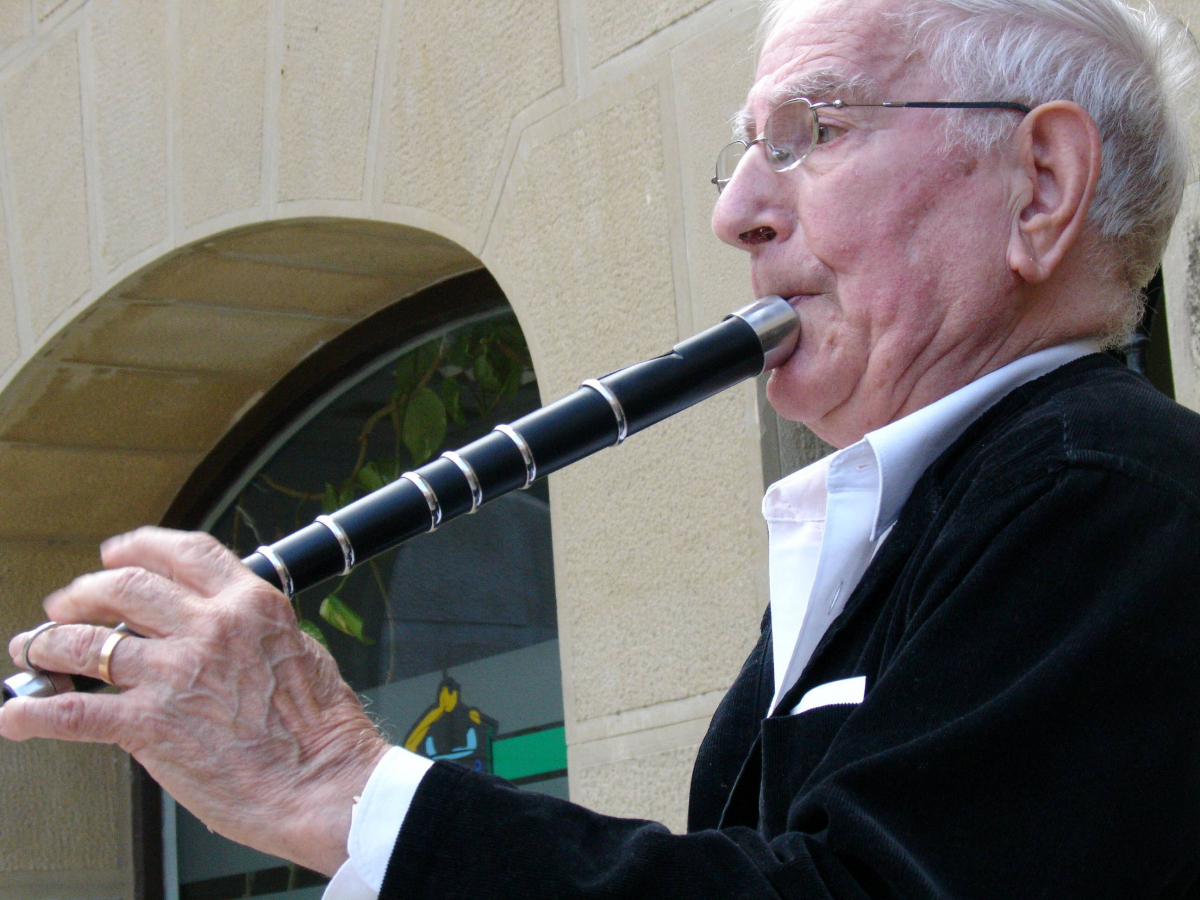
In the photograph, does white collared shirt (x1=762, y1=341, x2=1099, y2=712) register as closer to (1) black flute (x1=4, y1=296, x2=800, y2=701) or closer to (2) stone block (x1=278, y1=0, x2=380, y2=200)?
(1) black flute (x1=4, y1=296, x2=800, y2=701)

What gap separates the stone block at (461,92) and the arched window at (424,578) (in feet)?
1.94

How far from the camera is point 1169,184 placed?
63.3 inches

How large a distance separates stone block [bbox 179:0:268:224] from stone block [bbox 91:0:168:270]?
0.10 m

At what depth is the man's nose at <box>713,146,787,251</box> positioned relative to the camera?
1.61m

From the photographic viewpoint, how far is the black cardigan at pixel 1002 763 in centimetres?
104

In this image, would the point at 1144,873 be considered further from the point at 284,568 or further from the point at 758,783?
the point at 284,568

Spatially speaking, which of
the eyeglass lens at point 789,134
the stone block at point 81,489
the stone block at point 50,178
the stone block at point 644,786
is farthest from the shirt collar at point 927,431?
the stone block at point 81,489

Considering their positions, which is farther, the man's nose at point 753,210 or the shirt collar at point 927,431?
the man's nose at point 753,210

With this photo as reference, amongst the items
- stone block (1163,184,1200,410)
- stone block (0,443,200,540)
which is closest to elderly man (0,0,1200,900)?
stone block (1163,184,1200,410)

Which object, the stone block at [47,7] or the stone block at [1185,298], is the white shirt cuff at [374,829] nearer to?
the stone block at [1185,298]

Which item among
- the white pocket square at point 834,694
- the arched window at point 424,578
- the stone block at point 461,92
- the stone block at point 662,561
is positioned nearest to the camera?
the white pocket square at point 834,694

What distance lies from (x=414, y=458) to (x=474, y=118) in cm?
117

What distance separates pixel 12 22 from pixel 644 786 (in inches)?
116

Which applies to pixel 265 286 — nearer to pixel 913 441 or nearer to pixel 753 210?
pixel 753 210
